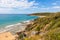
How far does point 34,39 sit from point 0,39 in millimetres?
12566

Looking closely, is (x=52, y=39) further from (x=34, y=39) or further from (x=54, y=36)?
(x=34, y=39)

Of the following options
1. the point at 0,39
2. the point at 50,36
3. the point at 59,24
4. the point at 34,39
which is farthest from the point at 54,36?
the point at 0,39

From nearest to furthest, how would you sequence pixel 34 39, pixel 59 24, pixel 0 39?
pixel 34 39, pixel 59 24, pixel 0 39

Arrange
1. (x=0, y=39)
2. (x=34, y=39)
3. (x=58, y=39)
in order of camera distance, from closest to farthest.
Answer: (x=58, y=39)
(x=34, y=39)
(x=0, y=39)

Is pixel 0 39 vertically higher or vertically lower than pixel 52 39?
lower

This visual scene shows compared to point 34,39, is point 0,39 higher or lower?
lower

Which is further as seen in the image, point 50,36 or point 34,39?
point 34,39

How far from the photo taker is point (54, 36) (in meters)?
9.35

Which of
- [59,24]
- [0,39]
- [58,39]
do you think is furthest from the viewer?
[0,39]

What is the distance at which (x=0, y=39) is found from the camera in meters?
22.6

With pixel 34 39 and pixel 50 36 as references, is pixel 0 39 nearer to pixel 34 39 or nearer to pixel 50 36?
pixel 34 39

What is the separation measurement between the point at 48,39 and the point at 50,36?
0.32 metres

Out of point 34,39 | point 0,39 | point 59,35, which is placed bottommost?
point 0,39

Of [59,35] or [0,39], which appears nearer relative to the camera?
[59,35]
